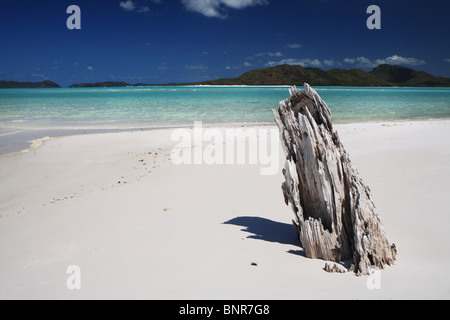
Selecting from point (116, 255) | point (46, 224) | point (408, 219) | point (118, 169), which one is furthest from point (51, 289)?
point (118, 169)

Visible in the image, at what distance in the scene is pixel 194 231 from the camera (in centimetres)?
546

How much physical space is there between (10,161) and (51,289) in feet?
31.8

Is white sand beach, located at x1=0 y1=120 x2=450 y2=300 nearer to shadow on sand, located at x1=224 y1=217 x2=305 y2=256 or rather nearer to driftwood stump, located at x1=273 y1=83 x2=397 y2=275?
shadow on sand, located at x1=224 y1=217 x2=305 y2=256

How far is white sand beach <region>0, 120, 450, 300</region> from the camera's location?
3746mm

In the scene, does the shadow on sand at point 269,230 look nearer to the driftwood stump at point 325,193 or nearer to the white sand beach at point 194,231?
the white sand beach at point 194,231

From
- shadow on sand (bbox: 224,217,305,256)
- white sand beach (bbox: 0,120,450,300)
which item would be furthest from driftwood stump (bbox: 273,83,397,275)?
shadow on sand (bbox: 224,217,305,256)

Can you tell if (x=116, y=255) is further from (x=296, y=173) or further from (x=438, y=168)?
(x=438, y=168)

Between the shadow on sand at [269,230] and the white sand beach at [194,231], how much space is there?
0.02 meters

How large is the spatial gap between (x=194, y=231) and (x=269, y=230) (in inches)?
51.1

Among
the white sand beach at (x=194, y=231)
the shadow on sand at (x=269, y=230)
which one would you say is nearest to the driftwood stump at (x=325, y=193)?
the white sand beach at (x=194, y=231)

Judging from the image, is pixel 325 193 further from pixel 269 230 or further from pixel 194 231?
pixel 194 231

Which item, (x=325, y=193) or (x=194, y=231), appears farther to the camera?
(x=194, y=231)

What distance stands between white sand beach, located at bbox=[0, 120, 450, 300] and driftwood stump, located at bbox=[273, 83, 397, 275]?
11.7 inches

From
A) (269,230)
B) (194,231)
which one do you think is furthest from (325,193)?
(194,231)
